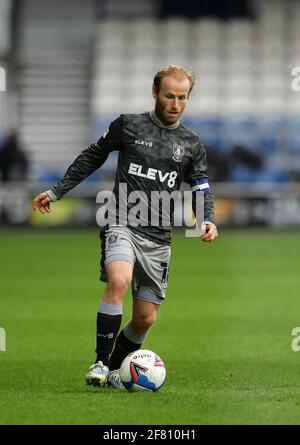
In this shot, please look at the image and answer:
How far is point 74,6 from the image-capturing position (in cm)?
3130

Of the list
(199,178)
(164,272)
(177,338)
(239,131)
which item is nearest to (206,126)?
(239,131)

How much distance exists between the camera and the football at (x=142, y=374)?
705 cm

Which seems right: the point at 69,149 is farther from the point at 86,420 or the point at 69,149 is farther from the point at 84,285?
the point at 86,420

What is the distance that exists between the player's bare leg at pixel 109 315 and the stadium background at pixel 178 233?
14 cm

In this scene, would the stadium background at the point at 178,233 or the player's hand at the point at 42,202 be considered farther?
the player's hand at the point at 42,202

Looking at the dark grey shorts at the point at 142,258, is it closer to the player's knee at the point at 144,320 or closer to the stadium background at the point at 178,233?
the player's knee at the point at 144,320

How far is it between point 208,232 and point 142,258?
47 centimetres

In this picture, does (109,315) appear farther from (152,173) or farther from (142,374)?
(152,173)

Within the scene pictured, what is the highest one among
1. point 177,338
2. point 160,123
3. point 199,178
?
point 160,123

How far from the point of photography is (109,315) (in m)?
7.14

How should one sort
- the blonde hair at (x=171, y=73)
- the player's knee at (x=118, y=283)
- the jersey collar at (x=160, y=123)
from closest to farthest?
the player's knee at (x=118, y=283) → the blonde hair at (x=171, y=73) → the jersey collar at (x=160, y=123)

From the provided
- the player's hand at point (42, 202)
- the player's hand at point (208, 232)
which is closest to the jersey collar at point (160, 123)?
the player's hand at point (208, 232)
